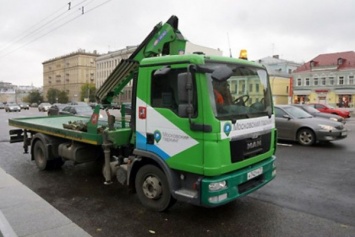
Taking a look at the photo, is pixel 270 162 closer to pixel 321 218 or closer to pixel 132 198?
pixel 321 218

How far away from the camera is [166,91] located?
461cm

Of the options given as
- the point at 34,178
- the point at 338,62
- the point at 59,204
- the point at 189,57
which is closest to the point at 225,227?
the point at 189,57

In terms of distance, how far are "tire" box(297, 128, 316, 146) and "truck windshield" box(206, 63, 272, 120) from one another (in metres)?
6.89

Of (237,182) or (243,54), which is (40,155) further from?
(243,54)

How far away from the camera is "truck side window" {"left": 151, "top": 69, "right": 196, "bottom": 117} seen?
14.7 feet

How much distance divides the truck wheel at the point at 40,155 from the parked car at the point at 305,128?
27.8ft

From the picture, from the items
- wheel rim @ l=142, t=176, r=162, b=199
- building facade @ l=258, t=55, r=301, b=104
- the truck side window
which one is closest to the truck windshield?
the truck side window

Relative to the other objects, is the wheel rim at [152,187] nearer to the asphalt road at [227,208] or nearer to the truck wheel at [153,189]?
the truck wheel at [153,189]

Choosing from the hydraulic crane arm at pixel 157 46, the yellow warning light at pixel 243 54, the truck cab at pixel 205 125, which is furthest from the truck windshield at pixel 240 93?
the hydraulic crane arm at pixel 157 46

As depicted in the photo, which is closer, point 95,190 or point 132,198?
point 132,198

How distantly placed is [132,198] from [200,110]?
8.16 feet

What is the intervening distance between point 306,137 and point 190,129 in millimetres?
8487

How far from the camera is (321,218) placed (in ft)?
15.4

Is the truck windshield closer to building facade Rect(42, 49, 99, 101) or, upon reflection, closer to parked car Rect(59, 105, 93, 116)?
parked car Rect(59, 105, 93, 116)
